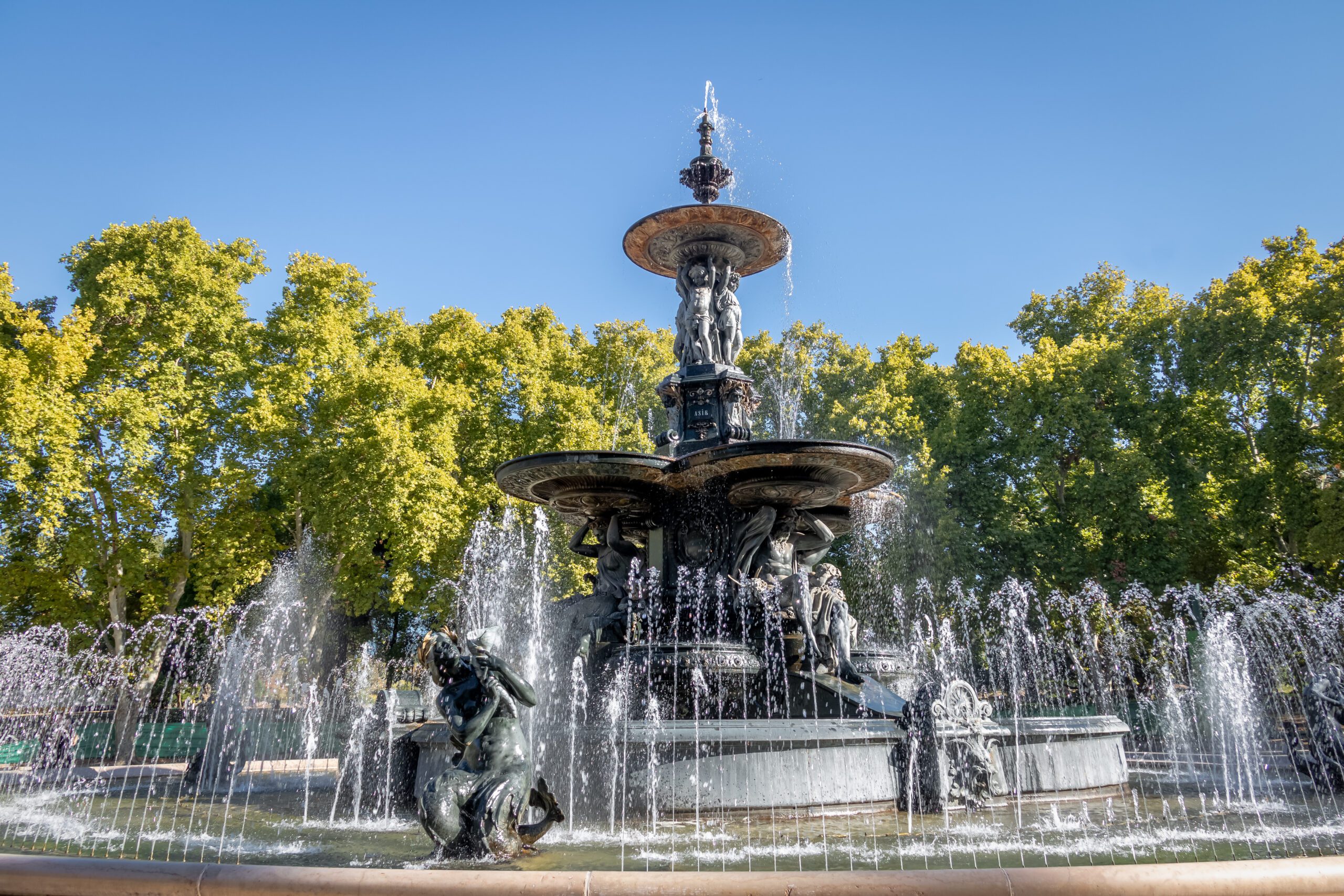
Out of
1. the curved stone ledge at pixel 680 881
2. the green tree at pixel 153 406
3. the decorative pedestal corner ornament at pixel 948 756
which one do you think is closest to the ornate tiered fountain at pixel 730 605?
the decorative pedestal corner ornament at pixel 948 756

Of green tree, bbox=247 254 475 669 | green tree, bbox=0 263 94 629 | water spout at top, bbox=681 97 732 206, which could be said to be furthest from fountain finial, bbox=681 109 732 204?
green tree, bbox=0 263 94 629

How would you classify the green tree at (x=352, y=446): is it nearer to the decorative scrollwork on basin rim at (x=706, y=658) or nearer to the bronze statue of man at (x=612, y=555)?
the bronze statue of man at (x=612, y=555)

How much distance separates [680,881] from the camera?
387cm

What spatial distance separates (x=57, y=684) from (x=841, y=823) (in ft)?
67.5

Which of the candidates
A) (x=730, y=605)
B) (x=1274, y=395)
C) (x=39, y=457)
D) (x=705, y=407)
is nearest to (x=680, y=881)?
(x=730, y=605)

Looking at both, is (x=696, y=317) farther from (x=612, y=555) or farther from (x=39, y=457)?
(x=39, y=457)

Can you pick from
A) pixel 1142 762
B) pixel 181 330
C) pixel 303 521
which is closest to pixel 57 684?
pixel 303 521

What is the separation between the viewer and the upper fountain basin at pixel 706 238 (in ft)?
39.7

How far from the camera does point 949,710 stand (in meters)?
8.40

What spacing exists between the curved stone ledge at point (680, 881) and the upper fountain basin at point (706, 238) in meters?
9.55

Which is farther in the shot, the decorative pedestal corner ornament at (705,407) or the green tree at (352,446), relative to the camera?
the green tree at (352,446)

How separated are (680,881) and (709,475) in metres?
6.72

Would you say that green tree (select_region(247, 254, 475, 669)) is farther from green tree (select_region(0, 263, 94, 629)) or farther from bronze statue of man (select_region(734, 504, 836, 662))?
bronze statue of man (select_region(734, 504, 836, 662))

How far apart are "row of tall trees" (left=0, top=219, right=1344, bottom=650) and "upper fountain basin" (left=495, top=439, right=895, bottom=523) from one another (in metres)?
10.7
